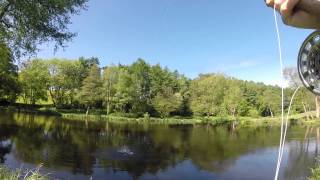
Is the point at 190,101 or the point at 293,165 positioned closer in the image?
the point at 293,165

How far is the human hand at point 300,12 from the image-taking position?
181 cm

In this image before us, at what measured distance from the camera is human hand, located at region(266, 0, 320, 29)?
5.93 feet

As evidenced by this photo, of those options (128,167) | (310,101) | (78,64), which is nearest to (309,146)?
(128,167)

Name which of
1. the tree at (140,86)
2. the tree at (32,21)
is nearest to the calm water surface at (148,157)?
the tree at (32,21)

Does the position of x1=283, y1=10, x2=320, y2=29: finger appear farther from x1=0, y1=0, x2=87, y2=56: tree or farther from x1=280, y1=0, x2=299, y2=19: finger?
x1=0, y1=0, x2=87, y2=56: tree

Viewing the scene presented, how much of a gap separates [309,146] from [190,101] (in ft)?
150

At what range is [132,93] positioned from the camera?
69.8 meters

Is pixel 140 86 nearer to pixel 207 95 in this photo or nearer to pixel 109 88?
pixel 109 88

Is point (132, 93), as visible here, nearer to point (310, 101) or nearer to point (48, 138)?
point (310, 101)

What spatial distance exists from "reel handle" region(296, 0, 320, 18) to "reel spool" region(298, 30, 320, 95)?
80 centimetres

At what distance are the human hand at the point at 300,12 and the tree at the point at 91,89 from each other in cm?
6871

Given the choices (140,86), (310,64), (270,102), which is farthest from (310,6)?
(270,102)

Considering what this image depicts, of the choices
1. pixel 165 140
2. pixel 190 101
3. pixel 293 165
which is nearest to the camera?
pixel 293 165

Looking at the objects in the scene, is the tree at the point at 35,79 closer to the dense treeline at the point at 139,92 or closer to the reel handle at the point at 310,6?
the dense treeline at the point at 139,92
